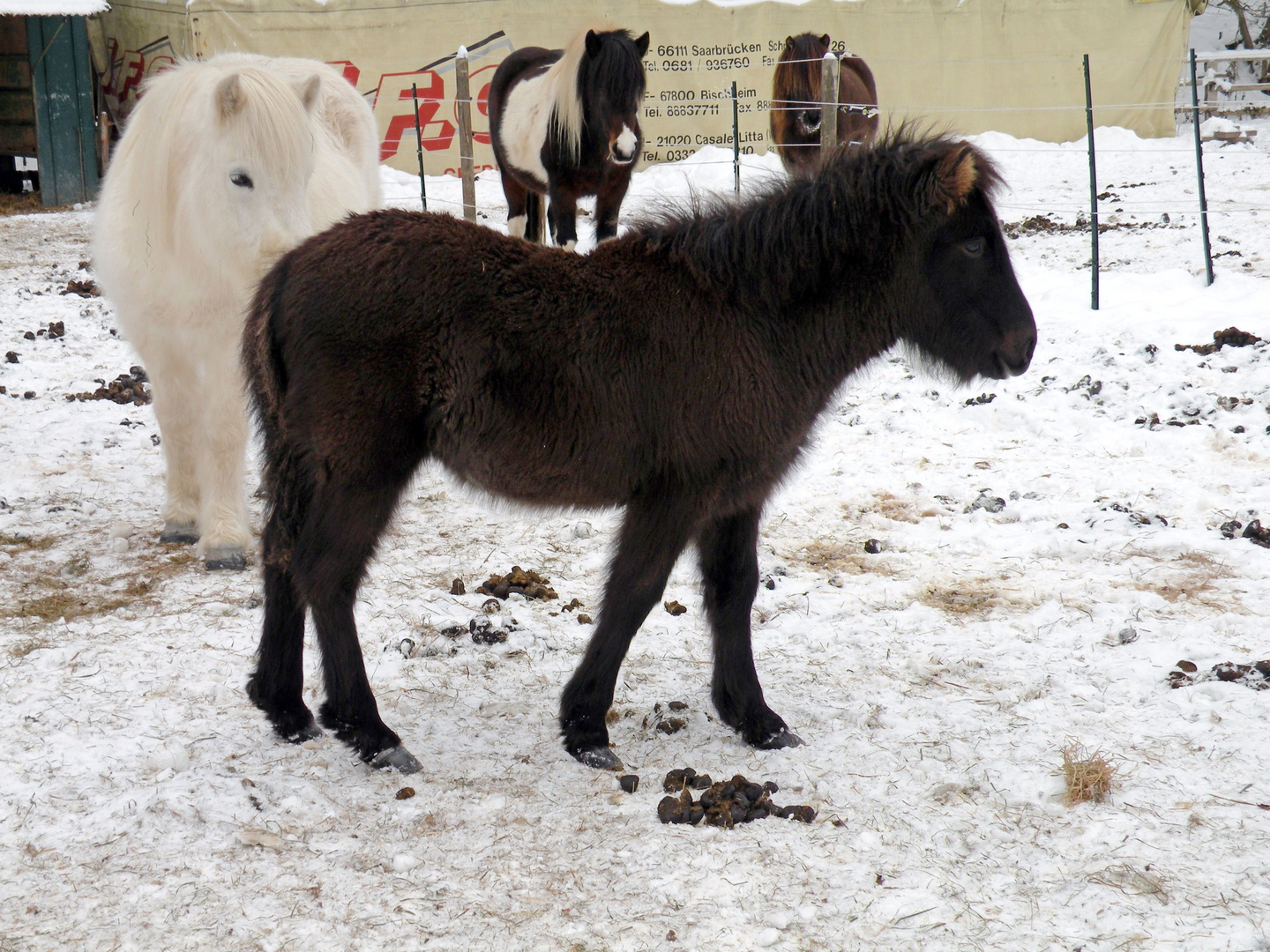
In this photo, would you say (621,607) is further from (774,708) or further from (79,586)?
(79,586)

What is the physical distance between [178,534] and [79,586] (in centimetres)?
64

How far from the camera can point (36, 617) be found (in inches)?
167

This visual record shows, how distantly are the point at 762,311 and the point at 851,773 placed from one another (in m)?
1.49

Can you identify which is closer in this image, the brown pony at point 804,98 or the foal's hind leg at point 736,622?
the foal's hind leg at point 736,622

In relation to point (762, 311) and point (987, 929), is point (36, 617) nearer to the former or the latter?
point (762, 311)

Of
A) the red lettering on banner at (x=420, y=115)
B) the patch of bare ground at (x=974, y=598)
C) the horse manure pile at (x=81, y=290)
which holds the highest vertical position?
the red lettering on banner at (x=420, y=115)

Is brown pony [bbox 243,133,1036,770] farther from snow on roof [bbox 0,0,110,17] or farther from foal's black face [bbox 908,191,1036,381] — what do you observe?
snow on roof [bbox 0,0,110,17]

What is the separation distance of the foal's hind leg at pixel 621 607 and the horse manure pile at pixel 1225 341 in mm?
5261

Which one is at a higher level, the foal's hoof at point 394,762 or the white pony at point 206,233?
the white pony at point 206,233

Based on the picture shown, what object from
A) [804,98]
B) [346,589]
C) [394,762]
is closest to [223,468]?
[346,589]

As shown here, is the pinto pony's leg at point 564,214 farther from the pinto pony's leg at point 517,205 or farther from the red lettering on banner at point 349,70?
the red lettering on banner at point 349,70

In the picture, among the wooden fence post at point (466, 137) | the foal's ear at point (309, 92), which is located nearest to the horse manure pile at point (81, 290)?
the wooden fence post at point (466, 137)

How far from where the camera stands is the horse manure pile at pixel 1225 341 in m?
6.88

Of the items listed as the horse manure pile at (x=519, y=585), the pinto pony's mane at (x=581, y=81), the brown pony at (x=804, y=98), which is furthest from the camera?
the brown pony at (x=804, y=98)
